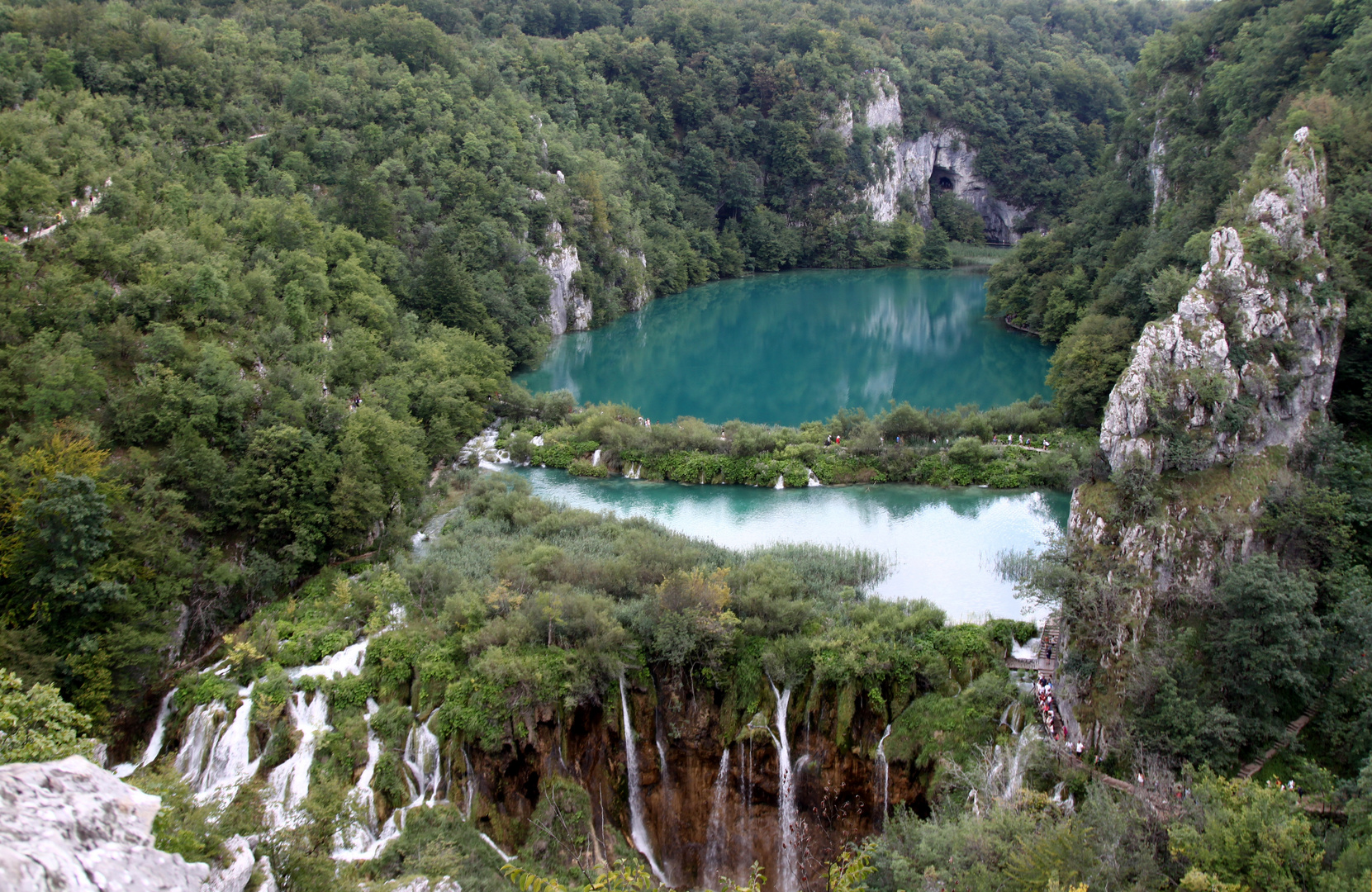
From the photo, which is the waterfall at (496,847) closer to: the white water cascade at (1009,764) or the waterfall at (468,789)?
the waterfall at (468,789)

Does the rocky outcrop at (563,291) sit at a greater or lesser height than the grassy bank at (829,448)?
greater

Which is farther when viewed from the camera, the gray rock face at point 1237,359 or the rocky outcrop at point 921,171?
the rocky outcrop at point 921,171

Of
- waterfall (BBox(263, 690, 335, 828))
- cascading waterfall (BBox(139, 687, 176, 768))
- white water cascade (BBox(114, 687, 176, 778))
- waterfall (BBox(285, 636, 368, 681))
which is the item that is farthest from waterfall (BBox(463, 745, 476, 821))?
cascading waterfall (BBox(139, 687, 176, 768))

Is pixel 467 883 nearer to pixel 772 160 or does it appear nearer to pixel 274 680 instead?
pixel 274 680

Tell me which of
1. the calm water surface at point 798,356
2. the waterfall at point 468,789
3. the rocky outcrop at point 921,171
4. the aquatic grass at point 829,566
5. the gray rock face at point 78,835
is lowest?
the waterfall at point 468,789

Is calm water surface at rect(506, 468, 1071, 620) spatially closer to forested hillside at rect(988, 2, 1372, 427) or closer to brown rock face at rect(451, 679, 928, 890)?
brown rock face at rect(451, 679, 928, 890)

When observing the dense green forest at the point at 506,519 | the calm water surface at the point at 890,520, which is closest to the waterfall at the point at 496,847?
the dense green forest at the point at 506,519

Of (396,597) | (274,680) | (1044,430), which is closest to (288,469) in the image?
(396,597)
